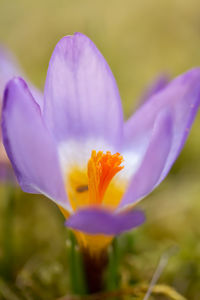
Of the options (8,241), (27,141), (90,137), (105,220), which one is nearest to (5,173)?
(8,241)

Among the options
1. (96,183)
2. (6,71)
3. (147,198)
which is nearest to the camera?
(96,183)

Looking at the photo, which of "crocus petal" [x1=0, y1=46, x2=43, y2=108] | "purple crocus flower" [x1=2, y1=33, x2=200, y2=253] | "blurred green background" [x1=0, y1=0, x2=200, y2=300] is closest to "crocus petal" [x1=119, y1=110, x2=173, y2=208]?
"purple crocus flower" [x1=2, y1=33, x2=200, y2=253]

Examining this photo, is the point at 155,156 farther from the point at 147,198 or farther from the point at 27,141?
the point at 147,198

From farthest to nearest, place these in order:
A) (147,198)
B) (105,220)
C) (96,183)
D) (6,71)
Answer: (147,198) → (6,71) → (96,183) → (105,220)

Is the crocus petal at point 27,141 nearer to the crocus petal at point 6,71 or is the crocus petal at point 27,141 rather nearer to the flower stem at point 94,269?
the flower stem at point 94,269

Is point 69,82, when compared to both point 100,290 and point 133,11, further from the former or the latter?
point 133,11

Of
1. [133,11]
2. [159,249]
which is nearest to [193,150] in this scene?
[159,249]
